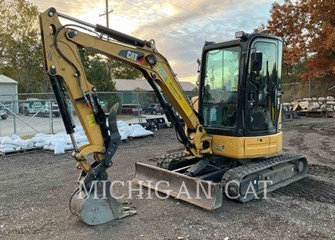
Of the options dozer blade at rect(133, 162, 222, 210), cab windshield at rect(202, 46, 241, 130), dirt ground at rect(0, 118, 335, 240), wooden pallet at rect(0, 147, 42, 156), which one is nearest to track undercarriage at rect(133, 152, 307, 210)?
dozer blade at rect(133, 162, 222, 210)

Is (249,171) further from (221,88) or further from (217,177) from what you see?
(221,88)

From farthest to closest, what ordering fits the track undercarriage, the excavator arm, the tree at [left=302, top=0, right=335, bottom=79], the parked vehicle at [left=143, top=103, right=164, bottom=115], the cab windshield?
the parked vehicle at [left=143, top=103, right=164, bottom=115] → the tree at [left=302, top=0, right=335, bottom=79] → the cab windshield → the track undercarriage → the excavator arm

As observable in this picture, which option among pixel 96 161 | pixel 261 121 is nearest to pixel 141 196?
pixel 96 161

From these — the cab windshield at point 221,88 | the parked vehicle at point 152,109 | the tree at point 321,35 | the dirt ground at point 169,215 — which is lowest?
the dirt ground at point 169,215

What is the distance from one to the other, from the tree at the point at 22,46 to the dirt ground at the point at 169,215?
98.7ft

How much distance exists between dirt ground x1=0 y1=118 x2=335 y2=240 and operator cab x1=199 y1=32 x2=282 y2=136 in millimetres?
1202

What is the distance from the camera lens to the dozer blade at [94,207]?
4273 millimetres

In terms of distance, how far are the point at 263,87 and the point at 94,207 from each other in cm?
324

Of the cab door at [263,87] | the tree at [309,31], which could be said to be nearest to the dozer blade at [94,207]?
the cab door at [263,87]

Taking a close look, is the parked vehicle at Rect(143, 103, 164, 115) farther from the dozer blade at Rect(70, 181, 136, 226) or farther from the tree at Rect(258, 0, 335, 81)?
the dozer blade at Rect(70, 181, 136, 226)

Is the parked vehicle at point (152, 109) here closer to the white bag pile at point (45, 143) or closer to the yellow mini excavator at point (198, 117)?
the white bag pile at point (45, 143)

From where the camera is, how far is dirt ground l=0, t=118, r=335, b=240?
13.7ft

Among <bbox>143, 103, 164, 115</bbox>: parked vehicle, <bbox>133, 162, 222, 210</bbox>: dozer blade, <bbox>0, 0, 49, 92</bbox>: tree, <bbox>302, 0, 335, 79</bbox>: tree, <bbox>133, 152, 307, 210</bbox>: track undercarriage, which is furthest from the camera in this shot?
<bbox>0, 0, 49, 92</bbox>: tree

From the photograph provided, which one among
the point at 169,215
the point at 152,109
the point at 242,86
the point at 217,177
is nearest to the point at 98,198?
the point at 169,215
